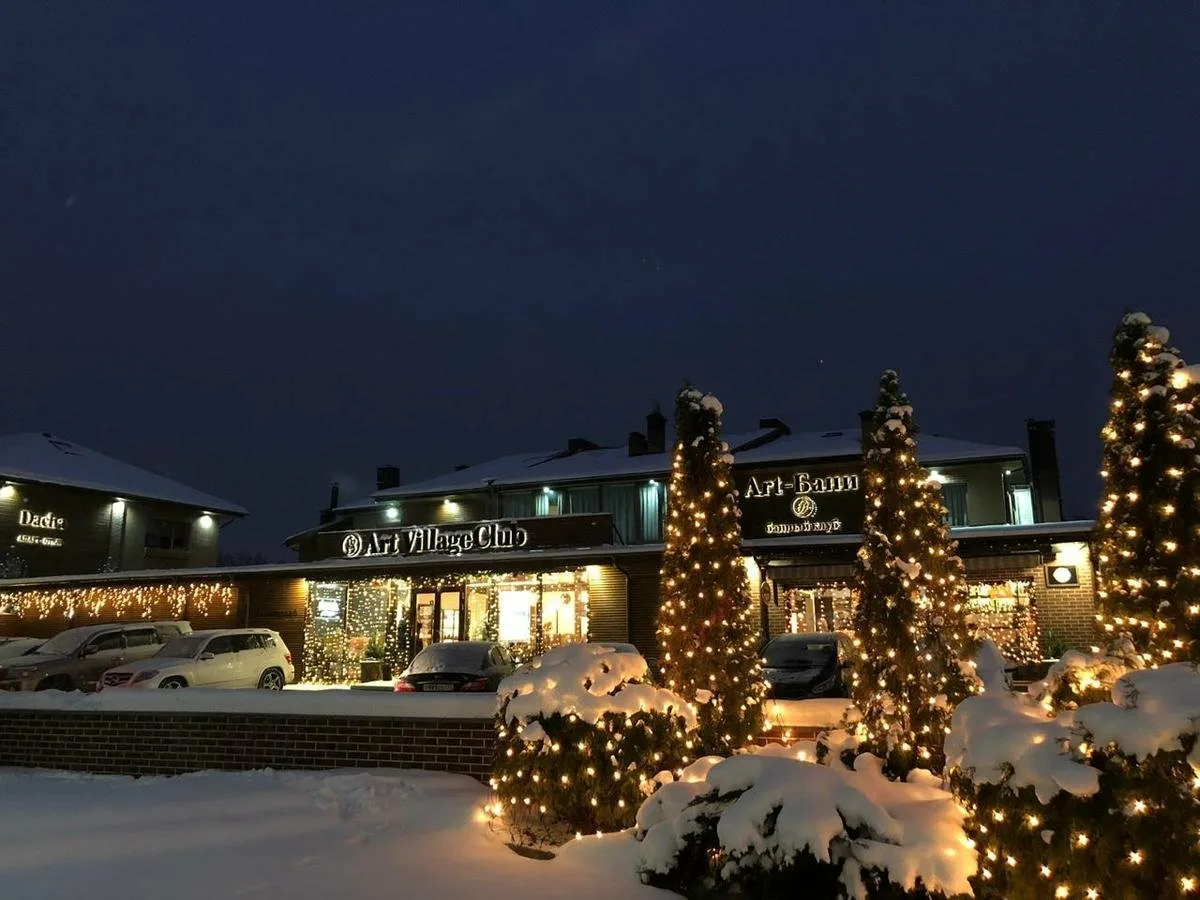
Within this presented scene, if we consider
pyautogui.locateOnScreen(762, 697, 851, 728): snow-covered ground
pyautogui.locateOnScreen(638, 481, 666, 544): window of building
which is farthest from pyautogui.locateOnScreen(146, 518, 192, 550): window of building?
pyautogui.locateOnScreen(762, 697, 851, 728): snow-covered ground

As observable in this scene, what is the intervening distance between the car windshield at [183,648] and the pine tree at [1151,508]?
50.7 feet

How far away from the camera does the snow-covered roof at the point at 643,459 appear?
21703 mm

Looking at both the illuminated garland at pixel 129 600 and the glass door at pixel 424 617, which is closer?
the glass door at pixel 424 617

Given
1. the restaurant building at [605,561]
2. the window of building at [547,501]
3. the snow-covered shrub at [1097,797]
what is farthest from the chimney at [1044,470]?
the snow-covered shrub at [1097,797]

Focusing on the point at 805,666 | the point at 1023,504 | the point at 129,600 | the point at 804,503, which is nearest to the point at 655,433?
the point at 804,503

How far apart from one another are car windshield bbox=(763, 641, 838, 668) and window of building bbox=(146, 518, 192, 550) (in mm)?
26044

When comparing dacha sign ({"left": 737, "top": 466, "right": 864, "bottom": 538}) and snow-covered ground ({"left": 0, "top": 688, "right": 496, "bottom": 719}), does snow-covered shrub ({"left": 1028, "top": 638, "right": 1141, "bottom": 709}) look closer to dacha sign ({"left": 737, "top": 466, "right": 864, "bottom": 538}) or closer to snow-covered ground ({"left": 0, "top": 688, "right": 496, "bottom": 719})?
snow-covered ground ({"left": 0, "top": 688, "right": 496, "bottom": 719})

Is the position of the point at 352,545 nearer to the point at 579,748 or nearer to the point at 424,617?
the point at 424,617

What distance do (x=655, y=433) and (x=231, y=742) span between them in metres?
19.7

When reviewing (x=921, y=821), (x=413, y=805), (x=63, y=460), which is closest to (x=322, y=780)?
(x=413, y=805)

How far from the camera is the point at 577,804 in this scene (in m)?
6.27

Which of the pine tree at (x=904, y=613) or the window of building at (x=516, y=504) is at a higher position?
the window of building at (x=516, y=504)

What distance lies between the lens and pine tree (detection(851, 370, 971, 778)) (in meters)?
8.23

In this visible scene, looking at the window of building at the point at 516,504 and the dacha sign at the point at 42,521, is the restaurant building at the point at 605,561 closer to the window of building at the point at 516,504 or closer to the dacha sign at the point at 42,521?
the window of building at the point at 516,504
